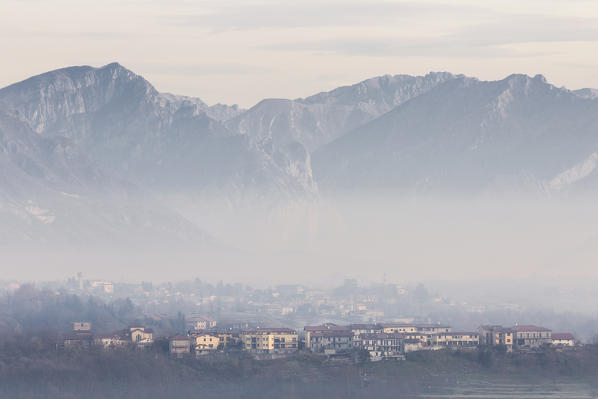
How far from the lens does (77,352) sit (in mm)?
179500

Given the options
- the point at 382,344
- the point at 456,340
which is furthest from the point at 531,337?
the point at 382,344

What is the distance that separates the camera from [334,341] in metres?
192

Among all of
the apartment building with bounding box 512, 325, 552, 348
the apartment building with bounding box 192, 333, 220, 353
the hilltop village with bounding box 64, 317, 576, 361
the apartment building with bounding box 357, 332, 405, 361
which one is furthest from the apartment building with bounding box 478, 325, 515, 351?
the apartment building with bounding box 192, 333, 220, 353

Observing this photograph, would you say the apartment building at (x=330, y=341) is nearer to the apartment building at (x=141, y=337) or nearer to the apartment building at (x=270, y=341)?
the apartment building at (x=270, y=341)

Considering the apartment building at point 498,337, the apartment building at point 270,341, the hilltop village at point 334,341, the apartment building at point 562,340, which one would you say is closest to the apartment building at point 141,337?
the hilltop village at point 334,341

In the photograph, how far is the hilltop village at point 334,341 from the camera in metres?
184

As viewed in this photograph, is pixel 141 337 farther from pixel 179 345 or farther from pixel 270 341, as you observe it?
pixel 270 341

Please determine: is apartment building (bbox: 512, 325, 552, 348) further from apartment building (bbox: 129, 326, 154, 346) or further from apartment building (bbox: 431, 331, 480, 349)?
apartment building (bbox: 129, 326, 154, 346)

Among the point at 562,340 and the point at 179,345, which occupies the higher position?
the point at 562,340

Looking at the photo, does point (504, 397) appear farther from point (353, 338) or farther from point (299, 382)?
point (353, 338)

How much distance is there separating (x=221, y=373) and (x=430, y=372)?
19.2m

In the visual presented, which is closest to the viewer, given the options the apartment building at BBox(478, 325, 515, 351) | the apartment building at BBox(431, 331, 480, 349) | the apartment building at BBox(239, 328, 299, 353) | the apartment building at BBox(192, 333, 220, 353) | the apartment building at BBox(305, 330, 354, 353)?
the apartment building at BBox(192, 333, 220, 353)

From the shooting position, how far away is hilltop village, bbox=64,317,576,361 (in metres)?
184

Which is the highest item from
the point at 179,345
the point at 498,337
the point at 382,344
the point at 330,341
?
the point at 498,337
